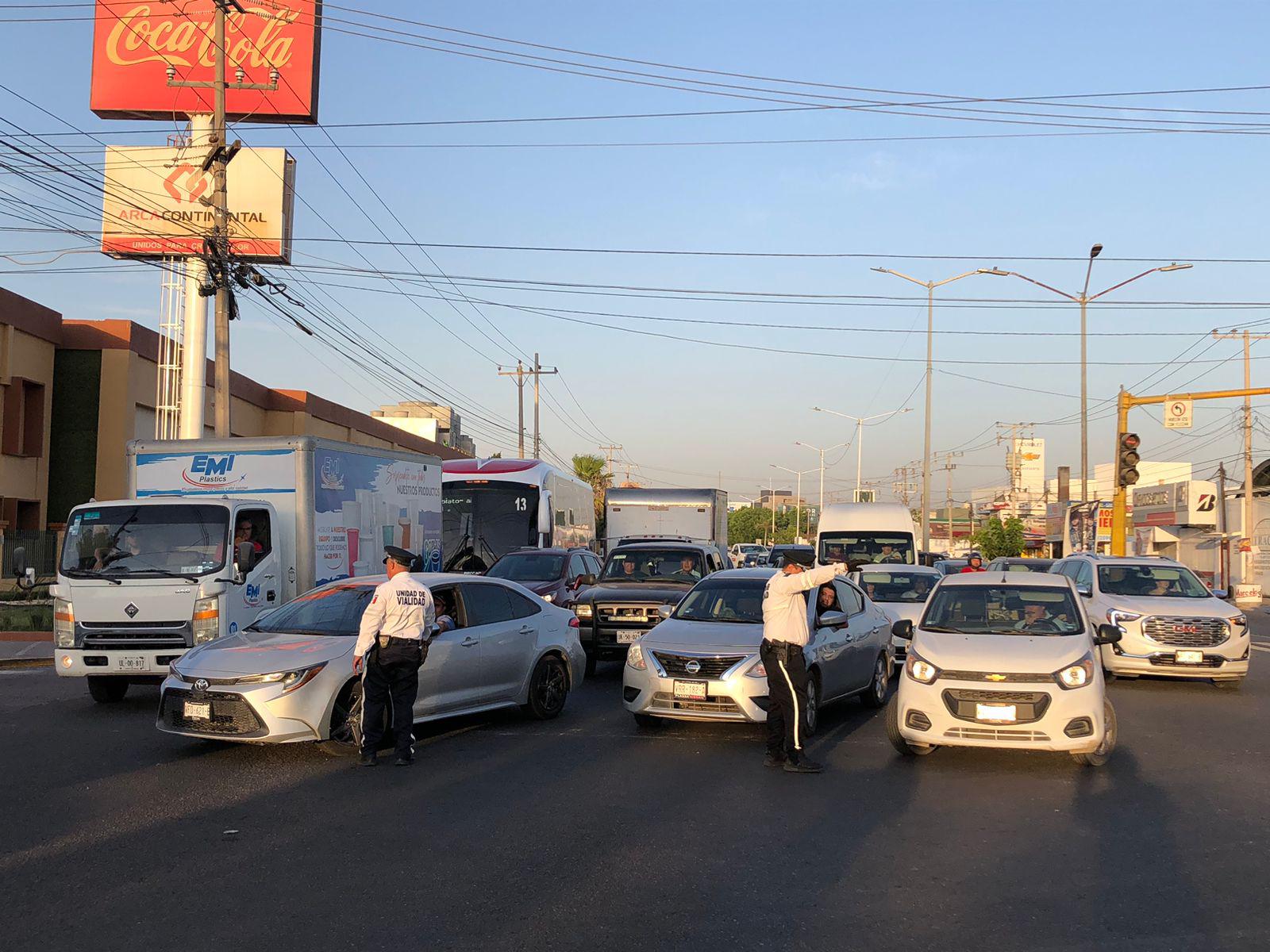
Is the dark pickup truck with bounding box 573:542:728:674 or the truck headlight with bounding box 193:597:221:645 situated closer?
the truck headlight with bounding box 193:597:221:645

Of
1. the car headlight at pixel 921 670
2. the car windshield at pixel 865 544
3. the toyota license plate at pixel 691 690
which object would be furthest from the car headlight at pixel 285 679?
the car windshield at pixel 865 544

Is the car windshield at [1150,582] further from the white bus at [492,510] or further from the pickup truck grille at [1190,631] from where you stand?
the white bus at [492,510]

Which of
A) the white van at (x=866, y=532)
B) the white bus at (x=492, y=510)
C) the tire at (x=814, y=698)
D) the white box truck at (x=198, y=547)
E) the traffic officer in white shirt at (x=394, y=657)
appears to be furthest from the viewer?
the white van at (x=866, y=532)

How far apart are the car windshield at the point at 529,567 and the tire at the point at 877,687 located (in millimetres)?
6783

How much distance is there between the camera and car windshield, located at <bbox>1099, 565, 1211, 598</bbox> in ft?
54.3

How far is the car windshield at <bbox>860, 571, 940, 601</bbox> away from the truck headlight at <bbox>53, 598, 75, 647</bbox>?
420 inches

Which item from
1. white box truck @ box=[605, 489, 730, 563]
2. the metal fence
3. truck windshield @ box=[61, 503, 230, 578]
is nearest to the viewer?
truck windshield @ box=[61, 503, 230, 578]

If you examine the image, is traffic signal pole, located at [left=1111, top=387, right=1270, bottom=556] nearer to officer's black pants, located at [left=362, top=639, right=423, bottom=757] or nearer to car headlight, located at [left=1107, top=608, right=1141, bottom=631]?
car headlight, located at [left=1107, top=608, right=1141, bottom=631]

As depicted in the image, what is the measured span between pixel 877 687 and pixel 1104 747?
13.5ft

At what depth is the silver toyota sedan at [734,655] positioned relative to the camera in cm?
1078

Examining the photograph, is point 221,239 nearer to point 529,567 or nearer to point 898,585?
point 529,567

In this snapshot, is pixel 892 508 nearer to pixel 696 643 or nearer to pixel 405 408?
pixel 696 643

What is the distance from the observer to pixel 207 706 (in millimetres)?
9633

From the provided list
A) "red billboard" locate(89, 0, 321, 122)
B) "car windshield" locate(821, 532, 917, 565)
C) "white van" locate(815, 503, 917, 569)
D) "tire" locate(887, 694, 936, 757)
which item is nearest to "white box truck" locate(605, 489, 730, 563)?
"white van" locate(815, 503, 917, 569)
